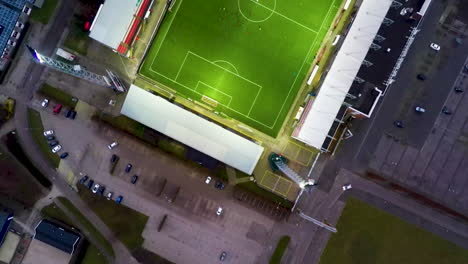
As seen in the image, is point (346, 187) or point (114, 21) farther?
point (346, 187)

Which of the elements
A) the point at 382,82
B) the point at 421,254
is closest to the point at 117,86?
the point at 382,82

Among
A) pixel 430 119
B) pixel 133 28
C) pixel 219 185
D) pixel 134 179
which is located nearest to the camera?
pixel 133 28

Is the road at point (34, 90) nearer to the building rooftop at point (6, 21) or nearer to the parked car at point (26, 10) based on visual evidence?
the parked car at point (26, 10)

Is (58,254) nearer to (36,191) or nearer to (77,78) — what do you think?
(36,191)

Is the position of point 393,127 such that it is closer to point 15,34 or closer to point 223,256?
point 223,256

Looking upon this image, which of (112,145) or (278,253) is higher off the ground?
(112,145)

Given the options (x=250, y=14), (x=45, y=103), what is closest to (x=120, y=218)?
(x=45, y=103)

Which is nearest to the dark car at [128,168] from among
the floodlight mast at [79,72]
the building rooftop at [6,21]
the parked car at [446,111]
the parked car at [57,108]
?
the floodlight mast at [79,72]

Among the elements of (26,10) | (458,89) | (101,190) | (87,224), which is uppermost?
(458,89)

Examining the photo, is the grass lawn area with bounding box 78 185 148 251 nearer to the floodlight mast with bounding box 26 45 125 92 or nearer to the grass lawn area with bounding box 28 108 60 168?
the grass lawn area with bounding box 28 108 60 168
